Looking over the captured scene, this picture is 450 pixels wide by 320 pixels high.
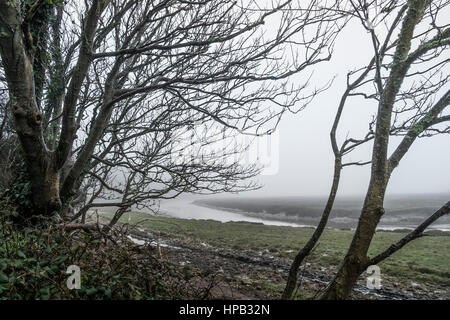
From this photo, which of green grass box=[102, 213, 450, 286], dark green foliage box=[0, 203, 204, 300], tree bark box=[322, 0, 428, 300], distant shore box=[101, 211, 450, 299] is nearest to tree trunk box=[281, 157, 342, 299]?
tree bark box=[322, 0, 428, 300]

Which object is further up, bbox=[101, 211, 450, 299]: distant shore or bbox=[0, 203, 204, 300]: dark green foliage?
bbox=[0, 203, 204, 300]: dark green foliage

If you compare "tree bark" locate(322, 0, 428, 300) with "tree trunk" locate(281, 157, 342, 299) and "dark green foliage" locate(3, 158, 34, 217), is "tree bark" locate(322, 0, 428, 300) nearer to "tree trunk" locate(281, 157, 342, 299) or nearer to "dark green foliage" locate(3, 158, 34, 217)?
"tree trunk" locate(281, 157, 342, 299)

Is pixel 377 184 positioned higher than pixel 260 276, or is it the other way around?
pixel 377 184

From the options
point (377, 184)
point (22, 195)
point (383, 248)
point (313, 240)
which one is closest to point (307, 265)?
point (383, 248)

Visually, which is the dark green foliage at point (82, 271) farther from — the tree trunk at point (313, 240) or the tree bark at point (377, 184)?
the tree bark at point (377, 184)

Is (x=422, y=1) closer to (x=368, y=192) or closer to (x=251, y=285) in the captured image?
(x=368, y=192)

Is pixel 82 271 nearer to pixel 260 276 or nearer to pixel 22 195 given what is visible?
pixel 22 195

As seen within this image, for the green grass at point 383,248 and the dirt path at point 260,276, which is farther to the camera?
the green grass at point 383,248

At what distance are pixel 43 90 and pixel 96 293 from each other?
19.7 feet

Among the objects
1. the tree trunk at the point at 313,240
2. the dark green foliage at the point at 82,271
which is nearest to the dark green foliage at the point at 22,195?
the dark green foliage at the point at 82,271

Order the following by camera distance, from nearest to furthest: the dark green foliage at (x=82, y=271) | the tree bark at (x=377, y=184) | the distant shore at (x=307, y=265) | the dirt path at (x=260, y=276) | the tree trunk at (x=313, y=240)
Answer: the dark green foliage at (x=82, y=271) < the tree bark at (x=377, y=184) < the tree trunk at (x=313, y=240) < the dirt path at (x=260, y=276) < the distant shore at (x=307, y=265)

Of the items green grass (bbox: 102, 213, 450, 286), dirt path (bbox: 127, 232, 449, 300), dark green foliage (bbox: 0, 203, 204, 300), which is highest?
dark green foliage (bbox: 0, 203, 204, 300)
